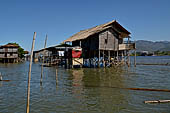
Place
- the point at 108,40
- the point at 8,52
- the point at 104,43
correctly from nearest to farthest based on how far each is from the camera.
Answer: the point at 104,43 < the point at 108,40 < the point at 8,52

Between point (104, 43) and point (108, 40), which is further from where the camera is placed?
point (108, 40)

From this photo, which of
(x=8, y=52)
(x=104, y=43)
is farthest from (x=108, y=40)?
(x=8, y=52)

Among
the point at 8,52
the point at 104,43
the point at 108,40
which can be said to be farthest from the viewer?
the point at 8,52

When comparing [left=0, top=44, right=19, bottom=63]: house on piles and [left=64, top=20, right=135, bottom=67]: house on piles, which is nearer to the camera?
[left=64, top=20, right=135, bottom=67]: house on piles

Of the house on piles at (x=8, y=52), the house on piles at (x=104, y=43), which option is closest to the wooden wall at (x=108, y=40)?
the house on piles at (x=104, y=43)

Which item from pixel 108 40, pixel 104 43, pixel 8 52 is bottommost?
pixel 8 52

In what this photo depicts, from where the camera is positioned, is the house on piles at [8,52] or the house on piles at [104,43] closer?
the house on piles at [104,43]

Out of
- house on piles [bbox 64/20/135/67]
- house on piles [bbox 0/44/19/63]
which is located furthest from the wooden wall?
house on piles [bbox 0/44/19/63]

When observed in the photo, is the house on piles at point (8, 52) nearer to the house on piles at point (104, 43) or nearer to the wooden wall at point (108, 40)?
the house on piles at point (104, 43)

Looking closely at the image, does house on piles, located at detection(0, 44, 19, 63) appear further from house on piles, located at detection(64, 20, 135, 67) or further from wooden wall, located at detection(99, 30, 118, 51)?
wooden wall, located at detection(99, 30, 118, 51)

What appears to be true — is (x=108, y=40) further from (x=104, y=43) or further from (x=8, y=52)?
(x=8, y=52)

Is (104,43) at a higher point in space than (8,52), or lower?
higher

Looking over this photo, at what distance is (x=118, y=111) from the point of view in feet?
22.7

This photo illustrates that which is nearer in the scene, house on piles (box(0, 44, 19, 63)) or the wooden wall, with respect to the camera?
the wooden wall
